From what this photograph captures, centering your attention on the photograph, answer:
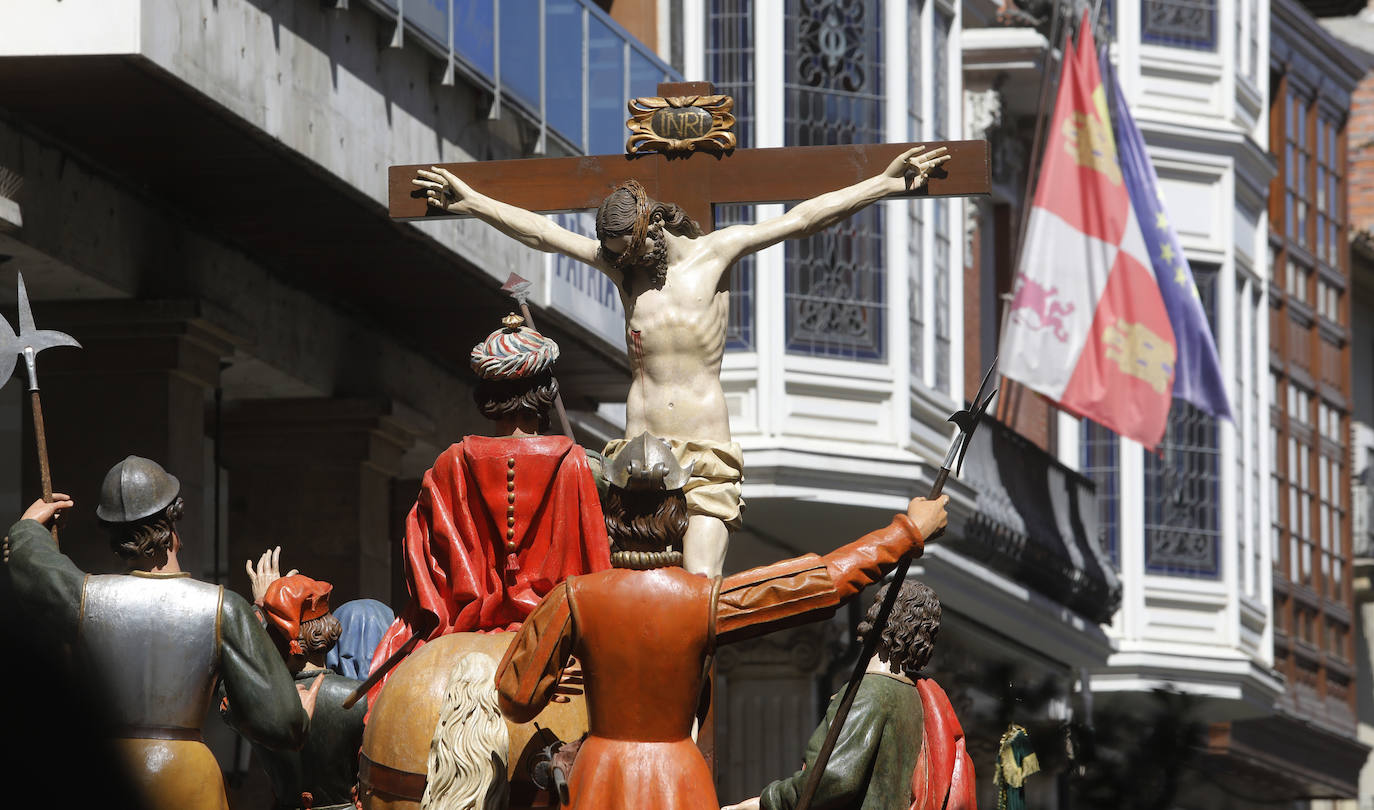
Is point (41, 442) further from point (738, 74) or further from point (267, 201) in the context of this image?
point (738, 74)

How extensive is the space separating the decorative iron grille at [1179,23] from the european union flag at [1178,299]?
4.20 m

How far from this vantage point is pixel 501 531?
9.91 m

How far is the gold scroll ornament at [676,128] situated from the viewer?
39.3 ft

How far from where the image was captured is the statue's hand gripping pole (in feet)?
29.2

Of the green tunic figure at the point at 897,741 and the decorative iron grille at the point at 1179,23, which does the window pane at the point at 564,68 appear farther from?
the decorative iron grille at the point at 1179,23

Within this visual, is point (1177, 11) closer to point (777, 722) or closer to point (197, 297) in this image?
point (777, 722)

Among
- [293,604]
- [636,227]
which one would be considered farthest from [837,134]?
[293,604]

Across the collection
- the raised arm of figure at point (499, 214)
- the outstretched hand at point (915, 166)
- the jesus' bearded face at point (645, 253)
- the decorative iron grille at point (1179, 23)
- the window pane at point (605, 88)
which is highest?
the decorative iron grille at point (1179, 23)

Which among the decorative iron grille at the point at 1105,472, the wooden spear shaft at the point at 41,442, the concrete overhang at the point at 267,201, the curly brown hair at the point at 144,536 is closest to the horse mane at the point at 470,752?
the curly brown hair at the point at 144,536

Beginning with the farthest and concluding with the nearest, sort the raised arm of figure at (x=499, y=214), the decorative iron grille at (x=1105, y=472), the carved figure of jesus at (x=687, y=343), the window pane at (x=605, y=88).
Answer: the decorative iron grille at (x=1105, y=472) < the window pane at (x=605, y=88) < the raised arm of figure at (x=499, y=214) < the carved figure of jesus at (x=687, y=343)

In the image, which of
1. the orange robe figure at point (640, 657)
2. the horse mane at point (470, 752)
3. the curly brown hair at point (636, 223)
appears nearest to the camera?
the orange robe figure at point (640, 657)

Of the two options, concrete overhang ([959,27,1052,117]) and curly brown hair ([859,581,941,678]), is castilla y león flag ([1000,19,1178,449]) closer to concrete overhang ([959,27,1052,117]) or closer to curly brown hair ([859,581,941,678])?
concrete overhang ([959,27,1052,117])

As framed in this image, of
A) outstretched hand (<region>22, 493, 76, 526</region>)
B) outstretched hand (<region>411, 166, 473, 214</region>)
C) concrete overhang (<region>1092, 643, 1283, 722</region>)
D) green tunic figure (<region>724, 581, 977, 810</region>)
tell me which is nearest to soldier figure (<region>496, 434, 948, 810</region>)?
green tunic figure (<region>724, 581, 977, 810</region>)

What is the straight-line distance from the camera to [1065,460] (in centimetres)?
→ 3284
